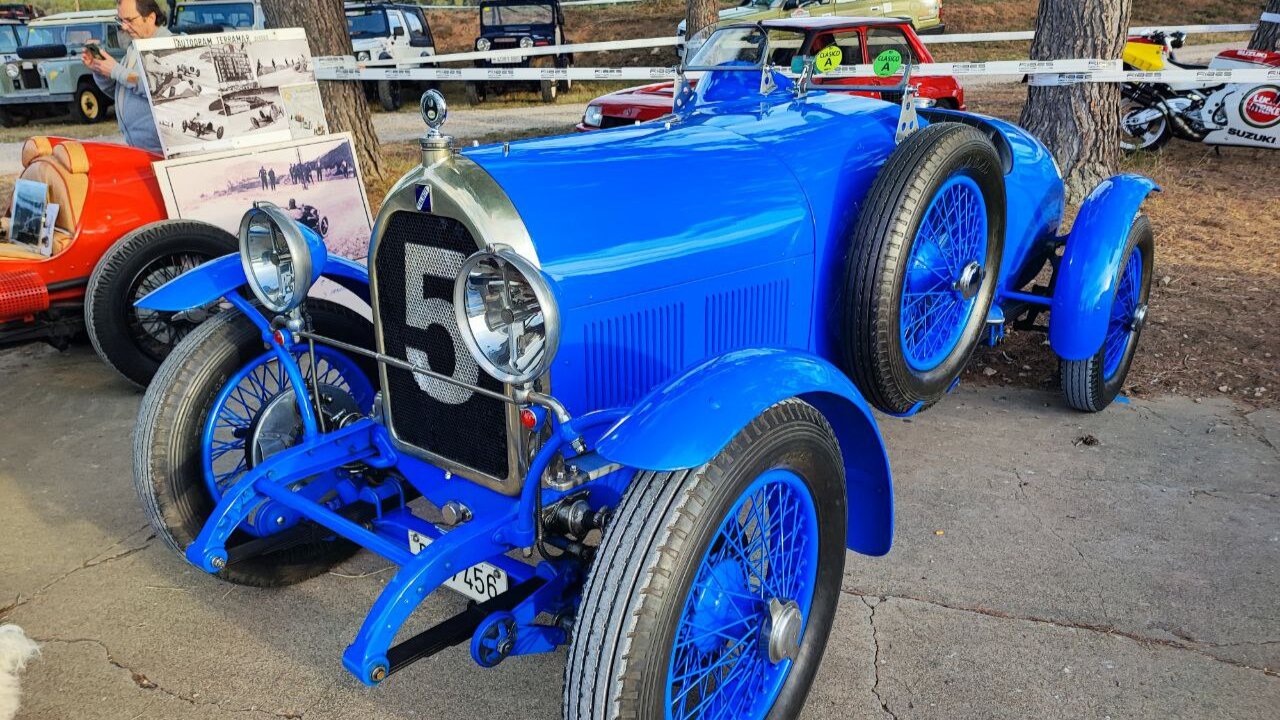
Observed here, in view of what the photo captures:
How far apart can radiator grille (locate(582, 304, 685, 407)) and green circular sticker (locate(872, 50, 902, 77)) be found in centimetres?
180

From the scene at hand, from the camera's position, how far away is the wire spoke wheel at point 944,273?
3.12 m

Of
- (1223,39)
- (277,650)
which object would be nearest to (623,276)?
(277,650)

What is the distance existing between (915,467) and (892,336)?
1.10m

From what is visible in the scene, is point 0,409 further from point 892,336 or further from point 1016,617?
point 1016,617

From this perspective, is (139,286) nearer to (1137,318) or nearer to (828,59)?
(828,59)

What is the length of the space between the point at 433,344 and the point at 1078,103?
19.9ft

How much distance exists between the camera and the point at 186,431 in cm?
271

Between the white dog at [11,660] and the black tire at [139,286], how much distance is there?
1.86 metres

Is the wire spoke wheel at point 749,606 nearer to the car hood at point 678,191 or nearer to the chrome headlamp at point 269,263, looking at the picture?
the car hood at point 678,191

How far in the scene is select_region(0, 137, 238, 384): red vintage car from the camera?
14.2 ft

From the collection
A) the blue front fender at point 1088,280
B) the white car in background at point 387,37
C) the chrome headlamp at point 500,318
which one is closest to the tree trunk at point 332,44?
the blue front fender at point 1088,280

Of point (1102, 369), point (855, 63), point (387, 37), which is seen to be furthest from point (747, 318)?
point (387, 37)

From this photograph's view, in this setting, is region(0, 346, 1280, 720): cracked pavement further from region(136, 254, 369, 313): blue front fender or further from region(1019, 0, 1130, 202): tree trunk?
region(1019, 0, 1130, 202): tree trunk

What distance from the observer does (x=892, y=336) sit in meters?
2.82
